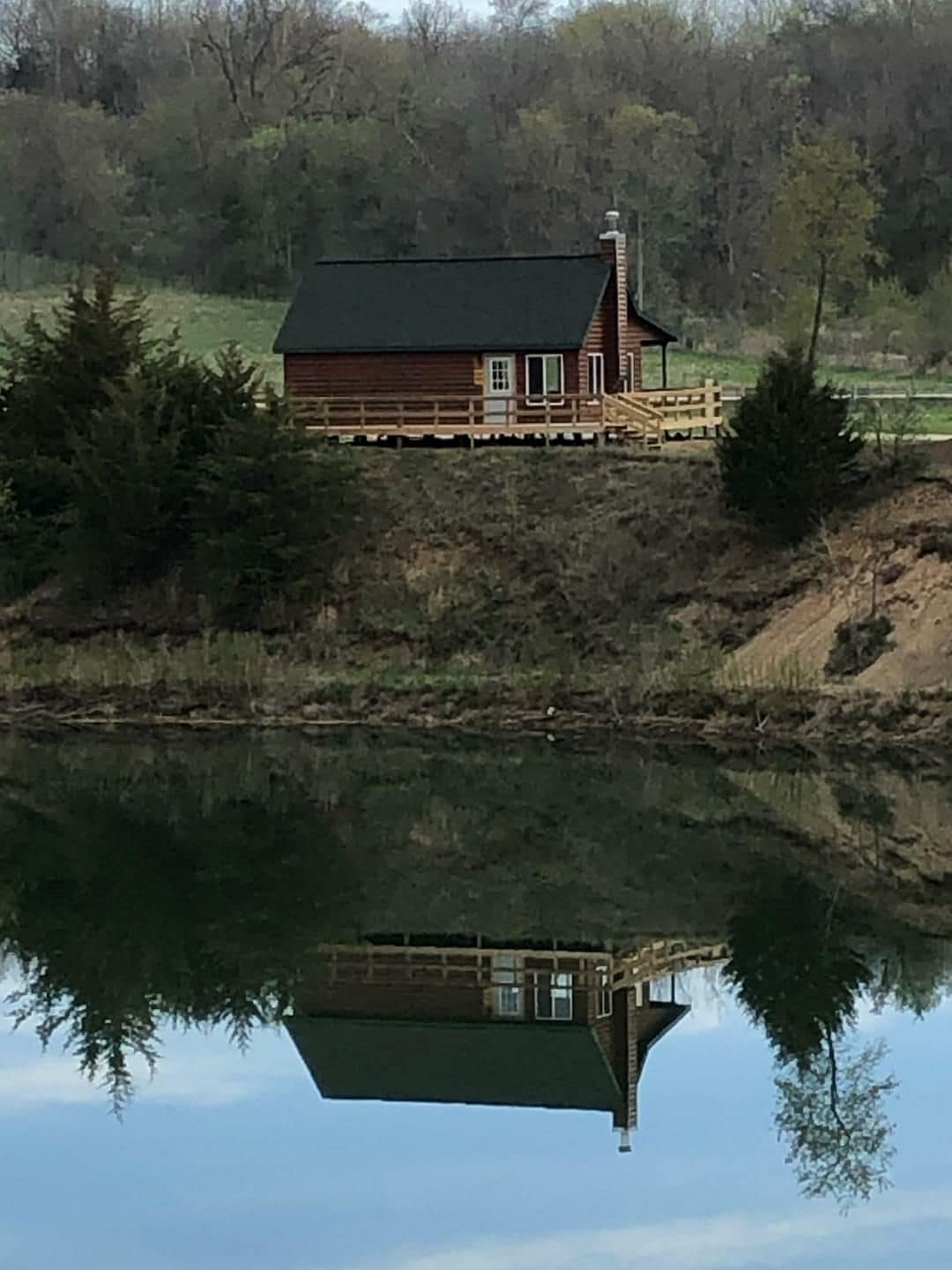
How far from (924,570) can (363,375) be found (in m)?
12.3

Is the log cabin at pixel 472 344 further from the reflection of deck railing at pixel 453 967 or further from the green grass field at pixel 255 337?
the reflection of deck railing at pixel 453 967

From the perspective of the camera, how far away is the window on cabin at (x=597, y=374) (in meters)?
44.0

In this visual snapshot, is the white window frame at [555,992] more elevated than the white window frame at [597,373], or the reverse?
the white window frame at [597,373]

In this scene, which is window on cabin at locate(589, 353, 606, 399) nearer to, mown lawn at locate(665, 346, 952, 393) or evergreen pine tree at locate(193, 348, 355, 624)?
evergreen pine tree at locate(193, 348, 355, 624)

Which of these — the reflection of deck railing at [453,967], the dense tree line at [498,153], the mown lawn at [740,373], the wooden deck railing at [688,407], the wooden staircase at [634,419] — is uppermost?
the dense tree line at [498,153]

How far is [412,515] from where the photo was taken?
135 feet

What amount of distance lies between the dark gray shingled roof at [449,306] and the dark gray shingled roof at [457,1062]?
2365 centimetres

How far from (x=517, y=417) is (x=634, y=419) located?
2.19 metres

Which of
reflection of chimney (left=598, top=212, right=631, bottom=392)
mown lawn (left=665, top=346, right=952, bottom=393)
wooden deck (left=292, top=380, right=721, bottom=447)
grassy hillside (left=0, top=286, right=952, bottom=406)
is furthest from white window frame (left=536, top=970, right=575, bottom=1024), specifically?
grassy hillside (left=0, top=286, right=952, bottom=406)

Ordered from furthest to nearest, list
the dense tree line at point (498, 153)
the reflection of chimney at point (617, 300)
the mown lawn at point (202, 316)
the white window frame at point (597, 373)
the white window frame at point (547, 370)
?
the dense tree line at point (498, 153)
the mown lawn at point (202, 316)
the reflection of chimney at point (617, 300)
the white window frame at point (597, 373)
the white window frame at point (547, 370)

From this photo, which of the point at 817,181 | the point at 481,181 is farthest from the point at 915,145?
the point at 817,181

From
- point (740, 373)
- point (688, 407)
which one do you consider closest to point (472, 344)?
point (688, 407)

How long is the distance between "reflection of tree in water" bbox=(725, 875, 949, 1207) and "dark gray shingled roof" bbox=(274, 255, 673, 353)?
1950cm

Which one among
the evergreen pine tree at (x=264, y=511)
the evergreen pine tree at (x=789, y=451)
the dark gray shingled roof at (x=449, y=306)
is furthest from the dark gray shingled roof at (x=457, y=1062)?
the dark gray shingled roof at (x=449, y=306)
